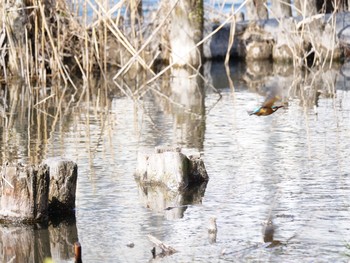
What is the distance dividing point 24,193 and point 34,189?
74mm

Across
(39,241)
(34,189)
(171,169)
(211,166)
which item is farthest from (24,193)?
(211,166)

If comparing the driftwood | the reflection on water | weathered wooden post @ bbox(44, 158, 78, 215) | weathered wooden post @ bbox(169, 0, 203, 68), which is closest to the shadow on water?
the reflection on water

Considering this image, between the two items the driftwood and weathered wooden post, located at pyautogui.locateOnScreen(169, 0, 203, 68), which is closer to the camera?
the driftwood

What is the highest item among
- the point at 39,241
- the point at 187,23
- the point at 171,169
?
the point at 187,23

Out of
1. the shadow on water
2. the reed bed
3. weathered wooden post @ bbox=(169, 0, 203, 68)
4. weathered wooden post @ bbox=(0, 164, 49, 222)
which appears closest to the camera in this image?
the shadow on water

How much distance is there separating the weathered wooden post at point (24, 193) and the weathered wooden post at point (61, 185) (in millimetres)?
237

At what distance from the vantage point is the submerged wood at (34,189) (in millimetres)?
6816

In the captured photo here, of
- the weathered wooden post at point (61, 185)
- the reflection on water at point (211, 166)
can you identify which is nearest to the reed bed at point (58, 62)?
the reflection on water at point (211, 166)

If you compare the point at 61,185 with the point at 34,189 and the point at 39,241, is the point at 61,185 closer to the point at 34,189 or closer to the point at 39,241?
the point at 34,189

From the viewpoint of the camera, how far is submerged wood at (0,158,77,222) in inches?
268

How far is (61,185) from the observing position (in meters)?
7.23

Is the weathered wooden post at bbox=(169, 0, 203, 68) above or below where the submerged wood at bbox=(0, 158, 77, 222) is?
above

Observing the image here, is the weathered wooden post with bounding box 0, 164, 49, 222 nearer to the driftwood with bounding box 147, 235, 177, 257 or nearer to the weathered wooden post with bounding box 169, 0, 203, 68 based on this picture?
the driftwood with bounding box 147, 235, 177, 257

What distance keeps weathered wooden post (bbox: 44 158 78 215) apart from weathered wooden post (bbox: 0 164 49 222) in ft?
0.78
